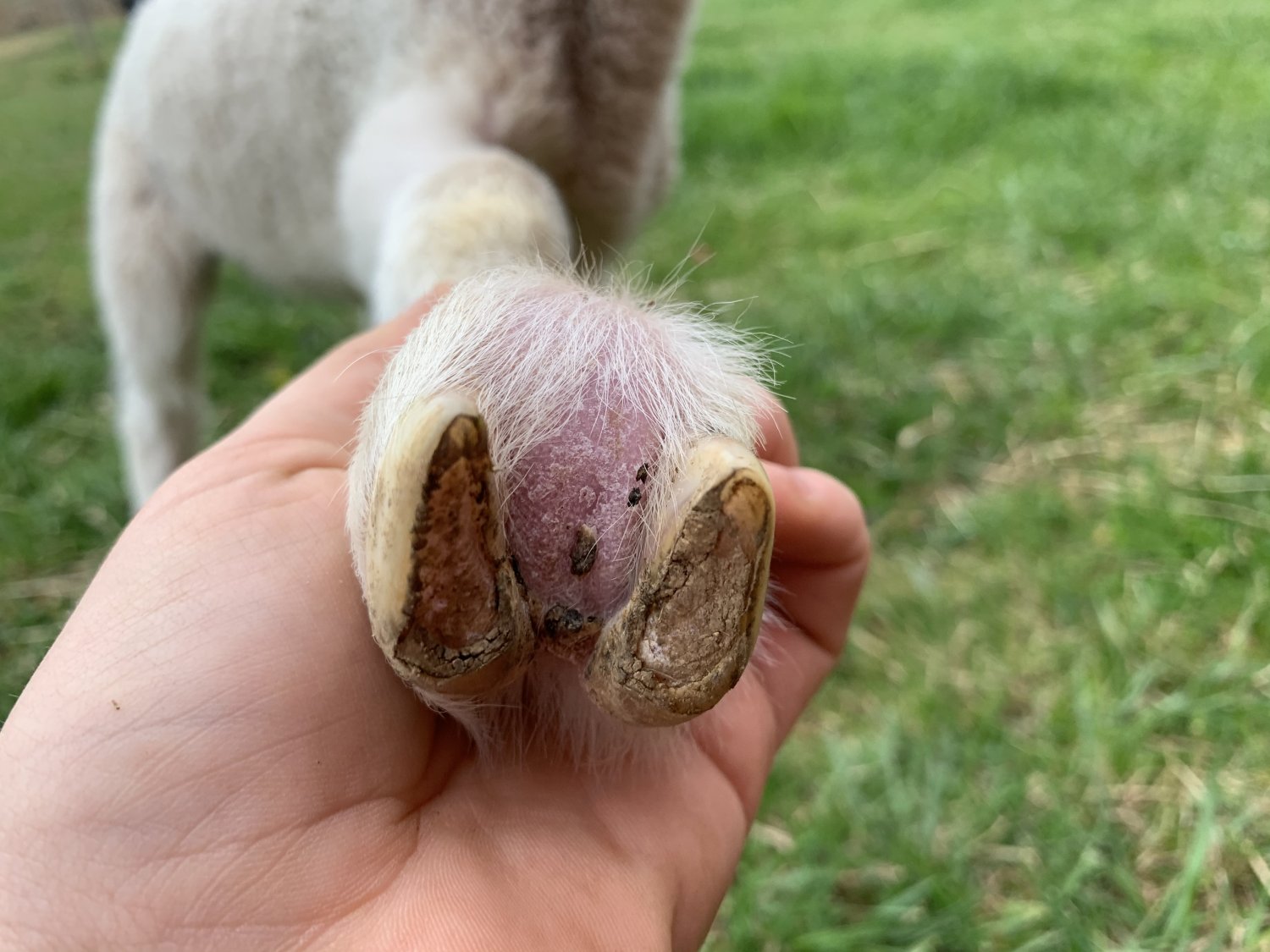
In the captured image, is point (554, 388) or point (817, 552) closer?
point (554, 388)

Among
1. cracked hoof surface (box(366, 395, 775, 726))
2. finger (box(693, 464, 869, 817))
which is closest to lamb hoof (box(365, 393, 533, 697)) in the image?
cracked hoof surface (box(366, 395, 775, 726))

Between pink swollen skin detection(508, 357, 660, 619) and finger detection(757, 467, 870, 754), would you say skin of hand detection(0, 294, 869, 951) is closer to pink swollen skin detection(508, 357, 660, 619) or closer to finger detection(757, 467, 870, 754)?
finger detection(757, 467, 870, 754)

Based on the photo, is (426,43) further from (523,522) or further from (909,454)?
(909,454)

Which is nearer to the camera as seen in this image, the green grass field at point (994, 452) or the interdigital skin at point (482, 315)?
the interdigital skin at point (482, 315)

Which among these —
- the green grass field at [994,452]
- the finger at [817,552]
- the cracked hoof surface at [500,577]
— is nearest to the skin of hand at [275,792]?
the finger at [817,552]

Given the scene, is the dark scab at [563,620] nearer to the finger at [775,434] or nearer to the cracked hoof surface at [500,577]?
the cracked hoof surface at [500,577]

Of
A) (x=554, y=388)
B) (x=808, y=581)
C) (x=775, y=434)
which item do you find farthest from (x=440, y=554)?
(x=808, y=581)

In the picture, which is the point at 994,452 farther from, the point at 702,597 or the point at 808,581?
the point at 702,597
